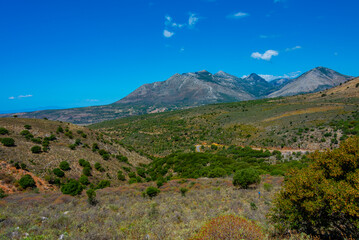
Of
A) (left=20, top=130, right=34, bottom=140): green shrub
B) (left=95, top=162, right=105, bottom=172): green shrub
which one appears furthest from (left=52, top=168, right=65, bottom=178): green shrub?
(left=20, top=130, right=34, bottom=140): green shrub

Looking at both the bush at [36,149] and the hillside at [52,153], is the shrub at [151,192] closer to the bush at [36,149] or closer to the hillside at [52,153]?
the hillside at [52,153]

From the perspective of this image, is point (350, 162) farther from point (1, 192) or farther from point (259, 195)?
point (1, 192)

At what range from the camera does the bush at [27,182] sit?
18027mm

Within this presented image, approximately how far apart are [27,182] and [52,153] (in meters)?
7.32

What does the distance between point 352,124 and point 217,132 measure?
33.5 metres

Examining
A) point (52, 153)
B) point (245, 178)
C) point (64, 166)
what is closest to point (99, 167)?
point (64, 166)

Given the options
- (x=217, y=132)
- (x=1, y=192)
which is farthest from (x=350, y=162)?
(x=217, y=132)

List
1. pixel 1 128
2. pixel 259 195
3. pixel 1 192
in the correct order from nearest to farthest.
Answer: pixel 259 195, pixel 1 192, pixel 1 128

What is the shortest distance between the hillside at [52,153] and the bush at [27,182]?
901 millimetres

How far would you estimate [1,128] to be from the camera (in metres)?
25.7

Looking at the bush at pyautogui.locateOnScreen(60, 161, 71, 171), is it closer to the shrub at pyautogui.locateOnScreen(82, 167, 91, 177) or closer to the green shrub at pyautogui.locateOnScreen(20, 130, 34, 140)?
the shrub at pyautogui.locateOnScreen(82, 167, 91, 177)

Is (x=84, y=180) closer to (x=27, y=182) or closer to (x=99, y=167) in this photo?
(x=99, y=167)

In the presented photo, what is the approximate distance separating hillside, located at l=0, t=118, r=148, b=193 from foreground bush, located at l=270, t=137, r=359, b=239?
22545 millimetres

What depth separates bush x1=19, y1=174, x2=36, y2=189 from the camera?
59.1ft
